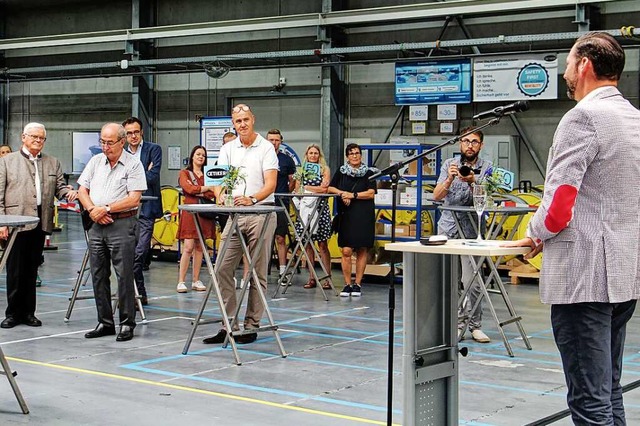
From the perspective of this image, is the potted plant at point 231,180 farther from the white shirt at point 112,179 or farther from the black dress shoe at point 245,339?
the black dress shoe at point 245,339

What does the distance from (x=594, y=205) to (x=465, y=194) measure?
14.2 feet

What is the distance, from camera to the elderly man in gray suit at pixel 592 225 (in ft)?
10.4

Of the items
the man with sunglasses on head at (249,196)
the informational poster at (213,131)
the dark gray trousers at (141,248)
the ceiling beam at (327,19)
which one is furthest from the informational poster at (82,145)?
the man with sunglasses on head at (249,196)

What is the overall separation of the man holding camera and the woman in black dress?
270cm

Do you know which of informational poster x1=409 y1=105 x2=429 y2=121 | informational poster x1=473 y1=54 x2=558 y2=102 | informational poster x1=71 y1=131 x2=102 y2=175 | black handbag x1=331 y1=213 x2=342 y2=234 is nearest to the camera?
black handbag x1=331 y1=213 x2=342 y2=234

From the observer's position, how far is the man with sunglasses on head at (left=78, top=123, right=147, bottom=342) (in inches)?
283

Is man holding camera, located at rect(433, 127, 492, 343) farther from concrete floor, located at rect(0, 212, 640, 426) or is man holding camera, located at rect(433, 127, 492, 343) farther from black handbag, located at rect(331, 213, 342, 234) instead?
black handbag, located at rect(331, 213, 342, 234)

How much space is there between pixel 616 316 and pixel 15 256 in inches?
226

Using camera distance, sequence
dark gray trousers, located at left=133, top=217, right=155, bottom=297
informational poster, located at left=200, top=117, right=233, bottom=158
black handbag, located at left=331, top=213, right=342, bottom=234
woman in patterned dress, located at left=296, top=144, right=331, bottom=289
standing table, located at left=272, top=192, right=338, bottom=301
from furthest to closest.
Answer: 1. informational poster, located at left=200, top=117, right=233, bottom=158
2. woman in patterned dress, located at left=296, top=144, right=331, bottom=289
3. black handbag, located at left=331, top=213, right=342, bottom=234
4. standing table, located at left=272, top=192, right=338, bottom=301
5. dark gray trousers, located at left=133, top=217, right=155, bottom=297

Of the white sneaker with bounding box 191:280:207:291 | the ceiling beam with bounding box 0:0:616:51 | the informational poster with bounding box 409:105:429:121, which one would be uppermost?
the ceiling beam with bounding box 0:0:616:51

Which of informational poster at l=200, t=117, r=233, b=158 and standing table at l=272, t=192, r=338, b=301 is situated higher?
informational poster at l=200, t=117, r=233, b=158

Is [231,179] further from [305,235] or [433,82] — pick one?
[433,82]

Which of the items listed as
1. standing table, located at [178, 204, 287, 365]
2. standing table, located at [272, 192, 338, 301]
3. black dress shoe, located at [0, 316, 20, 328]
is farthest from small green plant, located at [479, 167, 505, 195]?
black dress shoe, located at [0, 316, 20, 328]

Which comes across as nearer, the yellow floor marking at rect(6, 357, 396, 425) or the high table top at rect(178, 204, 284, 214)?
the yellow floor marking at rect(6, 357, 396, 425)
